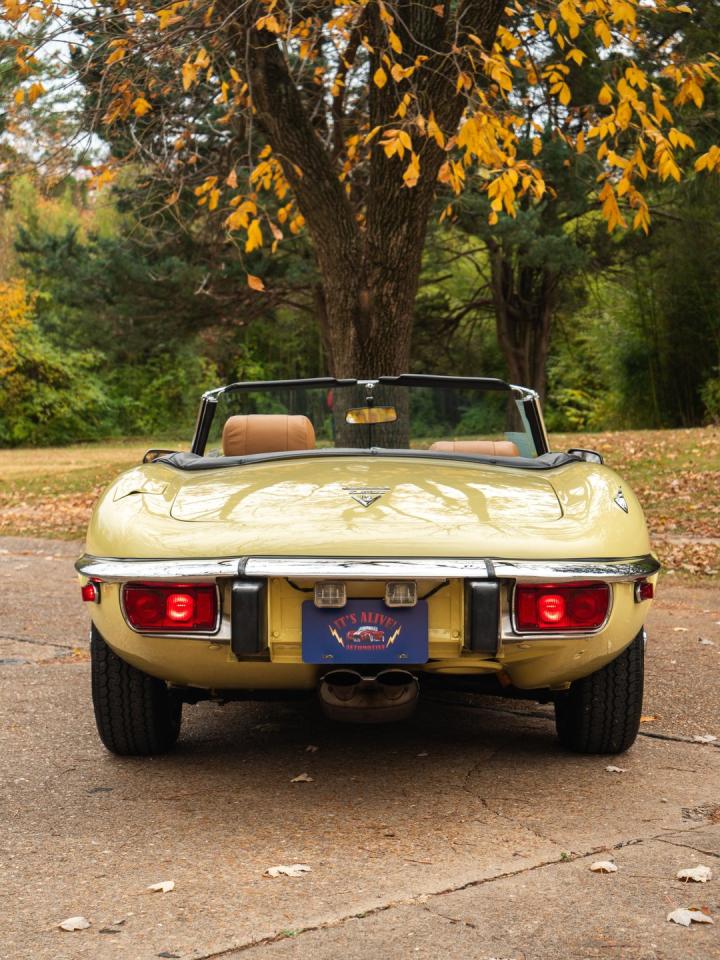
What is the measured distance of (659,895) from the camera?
292 centimetres

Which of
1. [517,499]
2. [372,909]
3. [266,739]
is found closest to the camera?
[372,909]

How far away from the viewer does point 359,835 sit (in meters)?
3.41

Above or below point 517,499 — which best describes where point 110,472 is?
below

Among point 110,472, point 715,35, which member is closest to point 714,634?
point 715,35

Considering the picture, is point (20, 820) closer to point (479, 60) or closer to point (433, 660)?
point (433, 660)

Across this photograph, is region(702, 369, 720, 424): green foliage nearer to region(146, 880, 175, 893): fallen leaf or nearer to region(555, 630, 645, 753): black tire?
region(555, 630, 645, 753): black tire

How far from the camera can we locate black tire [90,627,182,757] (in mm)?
4055

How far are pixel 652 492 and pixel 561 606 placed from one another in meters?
10.5

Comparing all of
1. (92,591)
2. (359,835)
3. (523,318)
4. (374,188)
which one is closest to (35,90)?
(374,188)

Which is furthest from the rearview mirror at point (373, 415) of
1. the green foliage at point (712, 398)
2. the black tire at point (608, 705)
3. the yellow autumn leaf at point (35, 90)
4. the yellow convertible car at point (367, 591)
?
the green foliage at point (712, 398)

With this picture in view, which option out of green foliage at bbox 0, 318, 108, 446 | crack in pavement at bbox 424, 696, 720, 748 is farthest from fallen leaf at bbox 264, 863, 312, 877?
green foliage at bbox 0, 318, 108, 446

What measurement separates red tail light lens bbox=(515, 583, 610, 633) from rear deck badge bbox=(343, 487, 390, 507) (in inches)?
22.0

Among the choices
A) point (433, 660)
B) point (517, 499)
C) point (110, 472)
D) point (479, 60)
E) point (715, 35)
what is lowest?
point (110, 472)

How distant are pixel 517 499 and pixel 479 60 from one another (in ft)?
18.4
